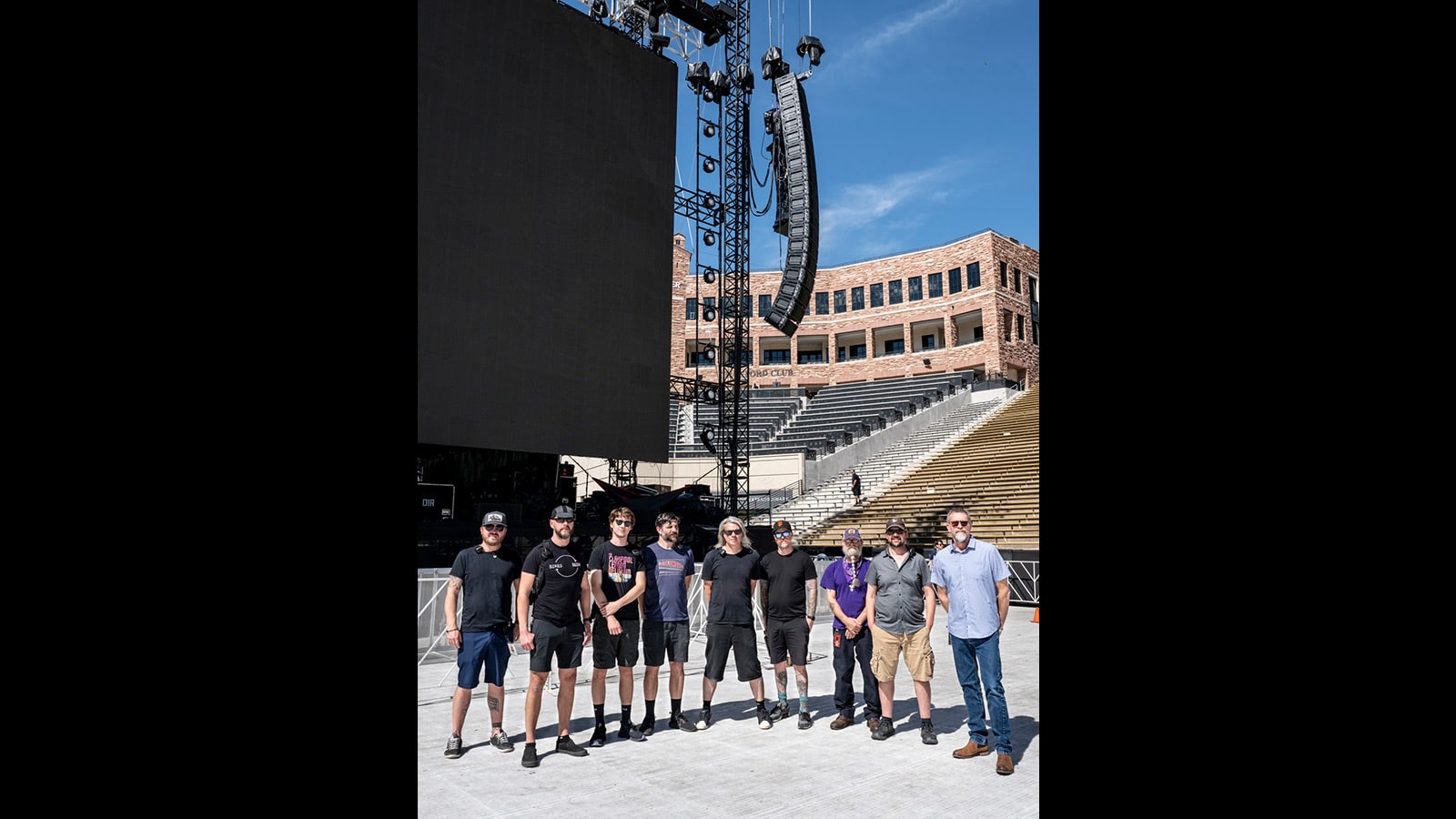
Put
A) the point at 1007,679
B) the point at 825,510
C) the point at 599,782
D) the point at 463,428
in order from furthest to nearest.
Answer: the point at 825,510 < the point at 463,428 < the point at 1007,679 < the point at 599,782

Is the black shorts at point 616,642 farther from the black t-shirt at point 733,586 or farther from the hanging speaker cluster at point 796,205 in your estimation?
the hanging speaker cluster at point 796,205

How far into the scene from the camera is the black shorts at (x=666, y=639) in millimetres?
7164

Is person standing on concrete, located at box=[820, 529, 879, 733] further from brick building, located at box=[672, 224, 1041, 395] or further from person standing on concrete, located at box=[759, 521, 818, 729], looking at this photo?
brick building, located at box=[672, 224, 1041, 395]

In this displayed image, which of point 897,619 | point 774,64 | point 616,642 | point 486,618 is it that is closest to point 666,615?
point 616,642

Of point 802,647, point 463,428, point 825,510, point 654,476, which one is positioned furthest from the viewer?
point 654,476

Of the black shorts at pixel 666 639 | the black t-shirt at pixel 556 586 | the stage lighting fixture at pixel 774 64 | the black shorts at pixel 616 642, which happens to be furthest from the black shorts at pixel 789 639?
the stage lighting fixture at pixel 774 64

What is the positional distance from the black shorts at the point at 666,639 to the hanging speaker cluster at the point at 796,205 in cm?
1181
